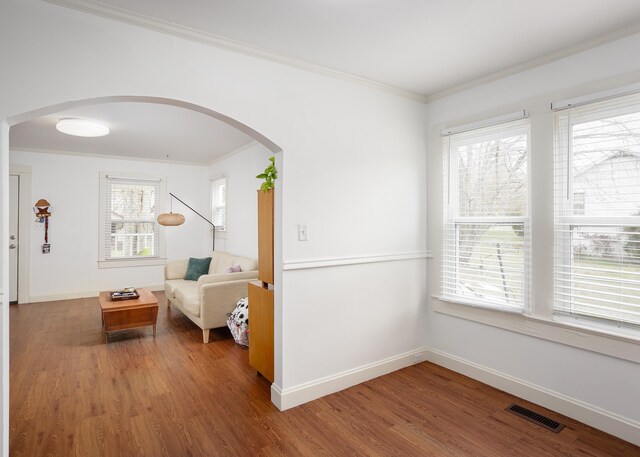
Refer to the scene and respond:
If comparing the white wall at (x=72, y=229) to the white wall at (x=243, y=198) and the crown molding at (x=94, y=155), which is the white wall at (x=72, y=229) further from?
the white wall at (x=243, y=198)

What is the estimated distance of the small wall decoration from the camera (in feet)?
19.4

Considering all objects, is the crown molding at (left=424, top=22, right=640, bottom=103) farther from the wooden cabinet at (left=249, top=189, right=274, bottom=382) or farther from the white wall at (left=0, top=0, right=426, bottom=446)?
the wooden cabinet at (left=249, top=189, right=274, bottom=382)

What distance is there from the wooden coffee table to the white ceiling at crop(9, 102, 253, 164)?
2.19 m

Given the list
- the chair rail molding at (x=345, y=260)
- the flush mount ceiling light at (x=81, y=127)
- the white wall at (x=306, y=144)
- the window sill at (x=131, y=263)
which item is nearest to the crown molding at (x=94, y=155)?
the window sill at (x=131, y=263)

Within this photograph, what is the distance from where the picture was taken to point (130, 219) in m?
6.72

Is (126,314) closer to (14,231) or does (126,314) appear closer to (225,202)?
(225,202)

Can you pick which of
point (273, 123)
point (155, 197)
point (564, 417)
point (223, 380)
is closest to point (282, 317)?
point (223, 380)

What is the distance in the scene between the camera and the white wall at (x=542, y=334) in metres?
2.27

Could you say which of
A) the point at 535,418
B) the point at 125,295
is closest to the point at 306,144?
the point at 535,418

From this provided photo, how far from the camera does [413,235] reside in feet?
11.2

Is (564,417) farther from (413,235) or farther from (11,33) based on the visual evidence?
(11,33)

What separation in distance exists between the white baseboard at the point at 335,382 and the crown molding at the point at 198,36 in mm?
2425

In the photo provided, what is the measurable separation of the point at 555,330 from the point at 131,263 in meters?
6.70

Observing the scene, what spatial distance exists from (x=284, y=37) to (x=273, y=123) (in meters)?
0.56
